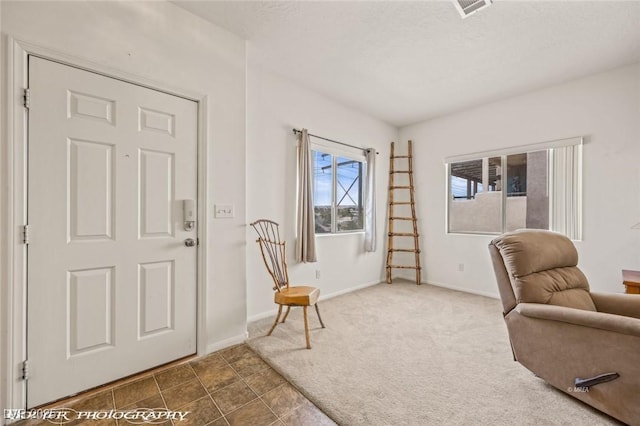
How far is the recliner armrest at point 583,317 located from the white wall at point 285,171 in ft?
7.34

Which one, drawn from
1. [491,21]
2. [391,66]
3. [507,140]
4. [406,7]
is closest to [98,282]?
[406,7]

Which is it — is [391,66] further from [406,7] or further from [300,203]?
[300,203]

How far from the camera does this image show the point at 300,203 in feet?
10.3

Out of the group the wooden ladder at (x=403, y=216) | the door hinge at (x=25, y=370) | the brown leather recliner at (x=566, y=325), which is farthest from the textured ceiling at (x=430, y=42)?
the door hinge at (x=25, y=370)

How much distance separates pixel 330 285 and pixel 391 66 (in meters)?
2.76

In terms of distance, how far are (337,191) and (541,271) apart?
8.21 ft

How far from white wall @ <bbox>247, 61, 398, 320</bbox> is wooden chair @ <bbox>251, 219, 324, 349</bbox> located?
4.0 inches

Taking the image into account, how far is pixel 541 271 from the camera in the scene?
181cm

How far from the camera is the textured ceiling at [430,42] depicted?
2008 mm

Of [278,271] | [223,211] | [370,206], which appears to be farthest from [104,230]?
[370,206]

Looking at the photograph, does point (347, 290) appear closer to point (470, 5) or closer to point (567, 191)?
point (567, 191)

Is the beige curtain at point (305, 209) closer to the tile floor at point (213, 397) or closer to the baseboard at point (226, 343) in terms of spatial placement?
the baseboard at point (226, 343)

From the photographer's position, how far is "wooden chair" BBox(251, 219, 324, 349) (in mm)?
2333

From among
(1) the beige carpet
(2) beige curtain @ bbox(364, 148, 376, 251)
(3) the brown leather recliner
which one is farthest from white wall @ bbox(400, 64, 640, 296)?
(3) the brown leather recliner
